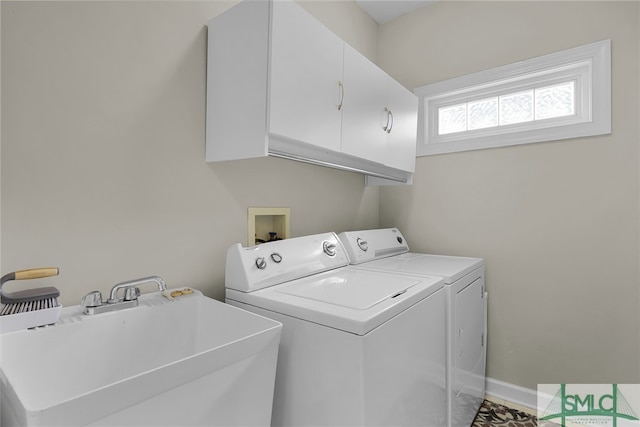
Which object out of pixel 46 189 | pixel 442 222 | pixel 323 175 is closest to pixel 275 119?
pixel 46 189

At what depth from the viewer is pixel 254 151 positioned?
1300 mm

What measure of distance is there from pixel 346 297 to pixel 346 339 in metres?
0.23

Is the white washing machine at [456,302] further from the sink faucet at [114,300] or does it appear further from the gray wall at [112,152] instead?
the sink faucet at [114,300]

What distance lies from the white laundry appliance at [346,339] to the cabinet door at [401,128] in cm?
90

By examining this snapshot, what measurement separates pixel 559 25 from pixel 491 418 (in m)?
2.44

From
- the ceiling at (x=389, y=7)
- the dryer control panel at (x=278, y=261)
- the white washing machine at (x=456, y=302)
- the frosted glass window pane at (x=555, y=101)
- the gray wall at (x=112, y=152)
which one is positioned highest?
the ceiling at (x=389, y=7)

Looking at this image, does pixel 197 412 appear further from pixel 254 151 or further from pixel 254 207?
pixel 254 207

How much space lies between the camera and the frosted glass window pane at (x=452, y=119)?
8.05 ft

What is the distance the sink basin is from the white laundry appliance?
0.43ft

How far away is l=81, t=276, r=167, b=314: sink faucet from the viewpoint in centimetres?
106

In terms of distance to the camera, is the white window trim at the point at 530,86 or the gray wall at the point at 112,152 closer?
the gray wall at the point at 112,152

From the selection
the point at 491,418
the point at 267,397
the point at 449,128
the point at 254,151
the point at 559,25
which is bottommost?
the point at 491,418

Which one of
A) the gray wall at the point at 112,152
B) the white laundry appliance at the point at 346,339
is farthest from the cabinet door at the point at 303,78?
the white laundry appliance at the point at 346,339

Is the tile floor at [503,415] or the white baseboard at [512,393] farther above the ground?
the white baseboard at [512,393]
